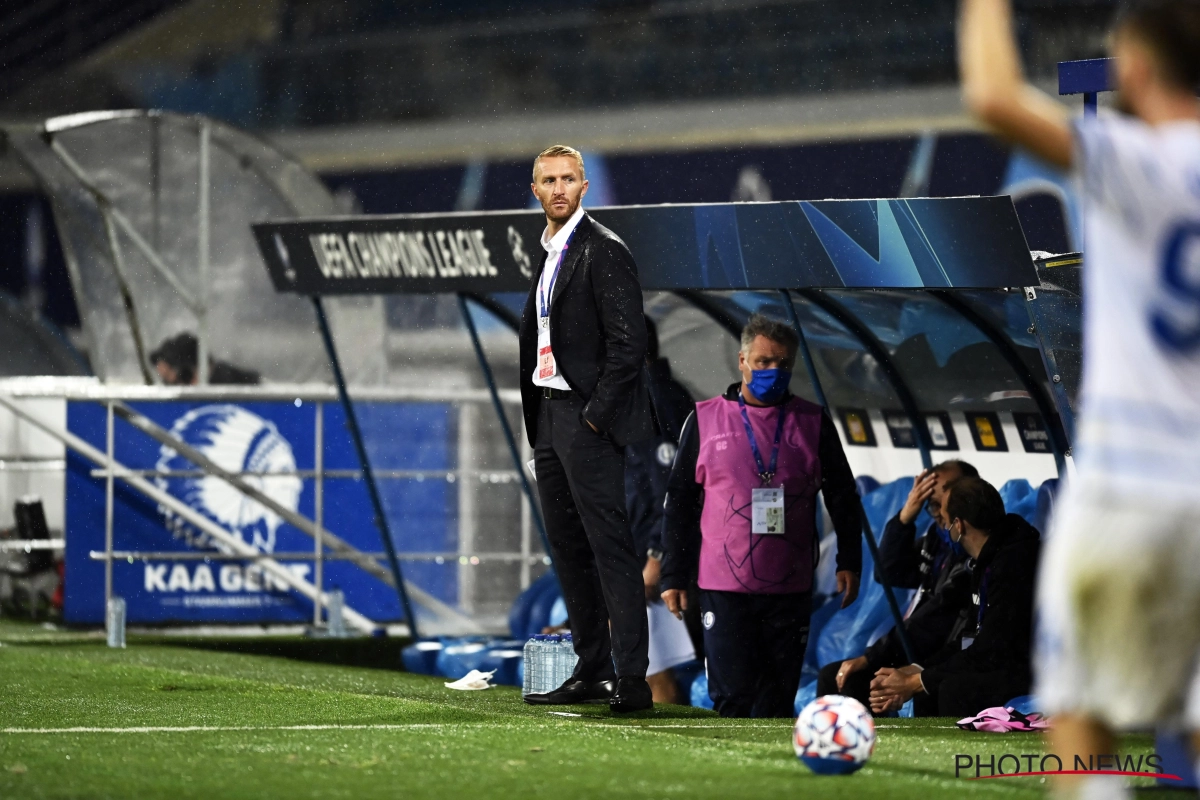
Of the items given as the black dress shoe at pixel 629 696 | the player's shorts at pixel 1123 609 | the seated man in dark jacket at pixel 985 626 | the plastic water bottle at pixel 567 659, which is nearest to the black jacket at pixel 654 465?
the plastic water bottle at pixel 567 659

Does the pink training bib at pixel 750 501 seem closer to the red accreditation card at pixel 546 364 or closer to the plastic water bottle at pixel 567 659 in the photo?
the plastic water bottle at pixel 567 659

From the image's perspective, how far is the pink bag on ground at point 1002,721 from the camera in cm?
550

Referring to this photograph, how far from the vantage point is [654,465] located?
7672 mm

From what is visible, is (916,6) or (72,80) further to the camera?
(72,80)

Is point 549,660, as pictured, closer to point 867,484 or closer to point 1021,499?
point 867,484

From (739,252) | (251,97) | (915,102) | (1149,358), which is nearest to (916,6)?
(915,102)

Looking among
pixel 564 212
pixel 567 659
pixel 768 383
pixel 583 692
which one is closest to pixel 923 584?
pixel 768 383

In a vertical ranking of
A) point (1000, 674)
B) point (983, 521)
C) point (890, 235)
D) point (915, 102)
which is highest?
point (915, 102)

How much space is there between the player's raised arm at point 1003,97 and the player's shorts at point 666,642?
17.0 ft

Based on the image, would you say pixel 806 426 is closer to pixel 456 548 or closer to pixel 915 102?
pixel 456 548

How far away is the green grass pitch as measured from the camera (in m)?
4.10

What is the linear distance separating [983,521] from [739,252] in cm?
136

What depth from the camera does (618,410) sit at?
5.72m

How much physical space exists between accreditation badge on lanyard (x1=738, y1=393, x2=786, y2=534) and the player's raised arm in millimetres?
3868
